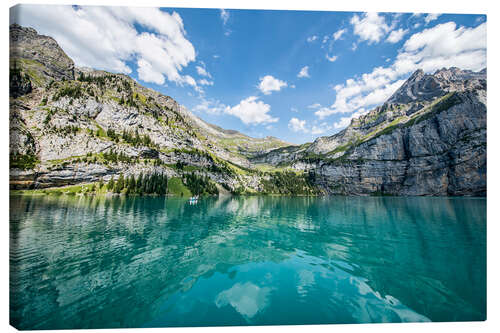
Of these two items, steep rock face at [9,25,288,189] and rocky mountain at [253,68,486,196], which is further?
rocky mountain at [253,68,486,196]

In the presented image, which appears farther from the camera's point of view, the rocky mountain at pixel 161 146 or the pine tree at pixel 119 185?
the rocky mountain at pixel 161 146

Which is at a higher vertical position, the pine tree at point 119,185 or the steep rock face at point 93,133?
the steep rock face at point 93,133

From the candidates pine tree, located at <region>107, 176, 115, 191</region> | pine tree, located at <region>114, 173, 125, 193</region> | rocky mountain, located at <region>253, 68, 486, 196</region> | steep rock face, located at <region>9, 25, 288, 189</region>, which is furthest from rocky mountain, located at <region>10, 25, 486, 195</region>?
pine tree, located at <region>114, 173, 125, 193</region>

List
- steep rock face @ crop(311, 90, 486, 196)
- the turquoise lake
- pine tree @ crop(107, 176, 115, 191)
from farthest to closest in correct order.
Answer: steep rock face @ crop(311, 90, 486, 196) → pine tree @ crop(107, 176, 115, 191) → the turquoise lake

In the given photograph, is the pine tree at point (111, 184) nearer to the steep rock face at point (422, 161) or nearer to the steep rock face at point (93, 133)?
the steep rock face at point (93, 133)

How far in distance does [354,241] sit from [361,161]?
634 feet

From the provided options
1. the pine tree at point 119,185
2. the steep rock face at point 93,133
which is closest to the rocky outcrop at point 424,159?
the steep rock face at point 93,133

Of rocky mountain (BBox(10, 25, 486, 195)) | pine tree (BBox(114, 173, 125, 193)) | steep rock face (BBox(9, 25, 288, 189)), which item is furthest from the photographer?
rocky mountain (BBox(10, 25, 486, 195))

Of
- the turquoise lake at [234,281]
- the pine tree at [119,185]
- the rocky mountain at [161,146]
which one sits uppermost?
the rocky mountain at [161,146]

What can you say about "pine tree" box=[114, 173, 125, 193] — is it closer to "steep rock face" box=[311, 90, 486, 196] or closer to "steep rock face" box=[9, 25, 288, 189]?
"steep rock face" box=[9, 25, 288, 189]

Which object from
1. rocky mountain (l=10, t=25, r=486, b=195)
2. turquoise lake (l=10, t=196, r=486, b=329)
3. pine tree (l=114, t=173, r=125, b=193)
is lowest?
pine tree (l=114, t=173, r=125, b=193)

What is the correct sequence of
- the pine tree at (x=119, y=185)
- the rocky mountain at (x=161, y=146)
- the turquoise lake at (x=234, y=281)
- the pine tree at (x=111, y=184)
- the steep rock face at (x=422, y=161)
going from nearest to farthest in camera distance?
1. the turquoise lake at (x=234, y=281)
2. the pine tree at (x=119, y=185)
3. the pine tree at (x=111, y=184)
4. the rocky mountain at (x=161, y=146)
5. the steep rock face at (x=422, y=161)
